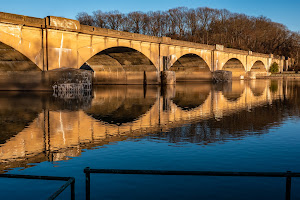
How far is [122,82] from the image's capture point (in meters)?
47.7

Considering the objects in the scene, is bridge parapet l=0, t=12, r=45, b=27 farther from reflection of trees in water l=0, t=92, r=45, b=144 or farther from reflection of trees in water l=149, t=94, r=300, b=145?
reflection of trees in water l=149, t=94, r=300, b=145

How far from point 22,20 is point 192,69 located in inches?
1530

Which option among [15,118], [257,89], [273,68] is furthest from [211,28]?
[15,118]

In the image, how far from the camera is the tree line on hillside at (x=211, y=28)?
10281 cm

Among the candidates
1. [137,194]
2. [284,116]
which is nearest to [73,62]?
[284,116]

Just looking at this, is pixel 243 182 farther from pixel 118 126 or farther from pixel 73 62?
pixel 73 62

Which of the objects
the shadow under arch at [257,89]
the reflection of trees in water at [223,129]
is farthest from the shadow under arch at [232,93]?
the reflection of trees in water at [223,129]

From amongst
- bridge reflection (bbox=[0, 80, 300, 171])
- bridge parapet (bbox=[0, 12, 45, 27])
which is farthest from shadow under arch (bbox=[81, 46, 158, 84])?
bridge reflection (bbox=[0, 80, 300, 171])

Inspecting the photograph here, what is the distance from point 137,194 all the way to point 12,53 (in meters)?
24.5

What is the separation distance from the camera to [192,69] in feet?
197

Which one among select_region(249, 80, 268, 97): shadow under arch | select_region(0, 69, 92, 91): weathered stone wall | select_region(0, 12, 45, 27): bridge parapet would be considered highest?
select_region(0, 12, 45, 27): bridge parapet

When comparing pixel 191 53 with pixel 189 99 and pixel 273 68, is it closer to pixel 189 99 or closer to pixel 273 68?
pixel 189 99

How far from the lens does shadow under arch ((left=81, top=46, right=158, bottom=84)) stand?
42509mm

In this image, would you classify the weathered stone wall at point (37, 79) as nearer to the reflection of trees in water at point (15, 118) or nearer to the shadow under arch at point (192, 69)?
the reflection of trees in water at point (15, 118)
